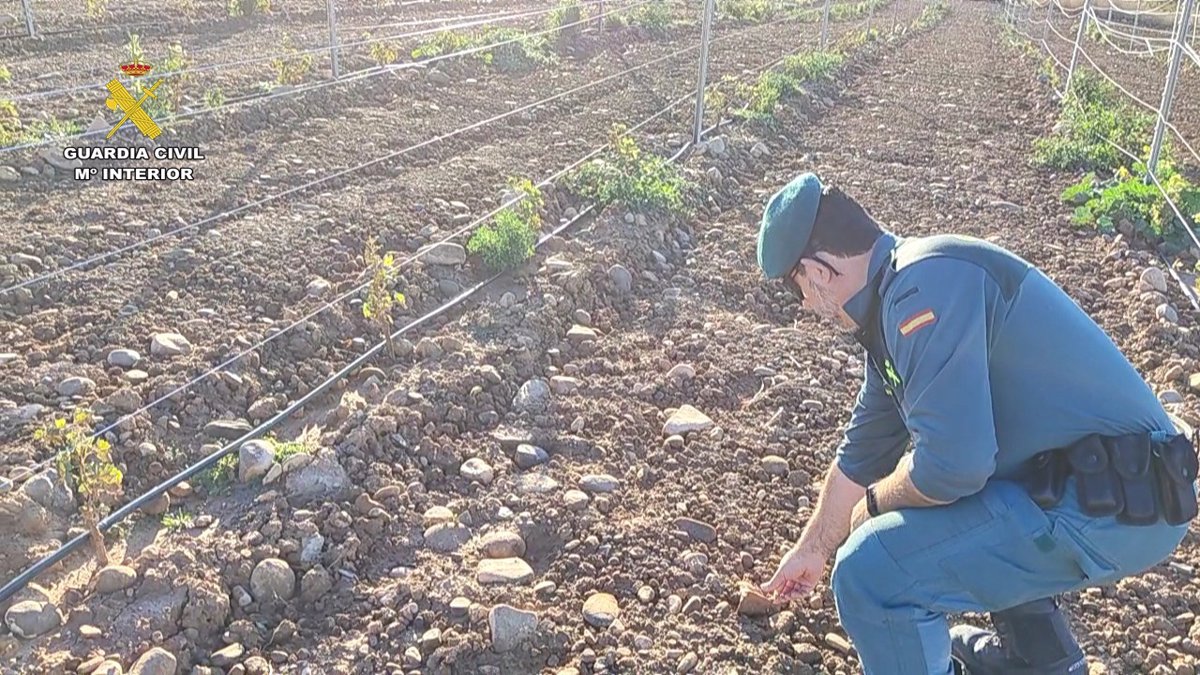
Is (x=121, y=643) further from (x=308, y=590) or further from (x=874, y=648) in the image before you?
(x=874, y=648)

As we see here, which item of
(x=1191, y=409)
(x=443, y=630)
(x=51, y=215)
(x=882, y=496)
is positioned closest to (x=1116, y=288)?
(x=1191, y=409)

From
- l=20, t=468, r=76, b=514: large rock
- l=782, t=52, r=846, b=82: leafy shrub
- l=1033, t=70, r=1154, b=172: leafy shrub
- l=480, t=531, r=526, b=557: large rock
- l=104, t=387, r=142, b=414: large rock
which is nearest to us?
l=480, t=531, r=526, b=557: large rock

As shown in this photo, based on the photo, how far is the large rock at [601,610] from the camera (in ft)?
9.72

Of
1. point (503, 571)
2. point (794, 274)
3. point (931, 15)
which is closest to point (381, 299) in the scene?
point (503, 571)

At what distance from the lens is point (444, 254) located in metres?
5.36

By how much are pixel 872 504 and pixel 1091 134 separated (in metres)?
7.68

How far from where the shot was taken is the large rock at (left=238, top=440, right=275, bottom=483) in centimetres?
362

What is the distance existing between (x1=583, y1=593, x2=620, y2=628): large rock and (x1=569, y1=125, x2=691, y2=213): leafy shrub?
355cm

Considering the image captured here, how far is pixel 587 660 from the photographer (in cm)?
283

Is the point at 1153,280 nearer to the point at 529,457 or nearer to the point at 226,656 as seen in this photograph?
the point at 529,457

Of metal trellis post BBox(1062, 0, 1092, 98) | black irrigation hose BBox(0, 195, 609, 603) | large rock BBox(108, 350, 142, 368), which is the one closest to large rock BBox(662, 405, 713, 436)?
black irrigation hose BBox(0, 195, 609, 603)

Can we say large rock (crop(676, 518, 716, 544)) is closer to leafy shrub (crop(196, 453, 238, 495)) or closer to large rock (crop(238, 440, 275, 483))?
large rock (crop(238, 440, 275, 483))

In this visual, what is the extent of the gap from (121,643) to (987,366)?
2469mm

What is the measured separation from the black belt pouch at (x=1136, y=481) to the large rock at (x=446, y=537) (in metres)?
2.05
